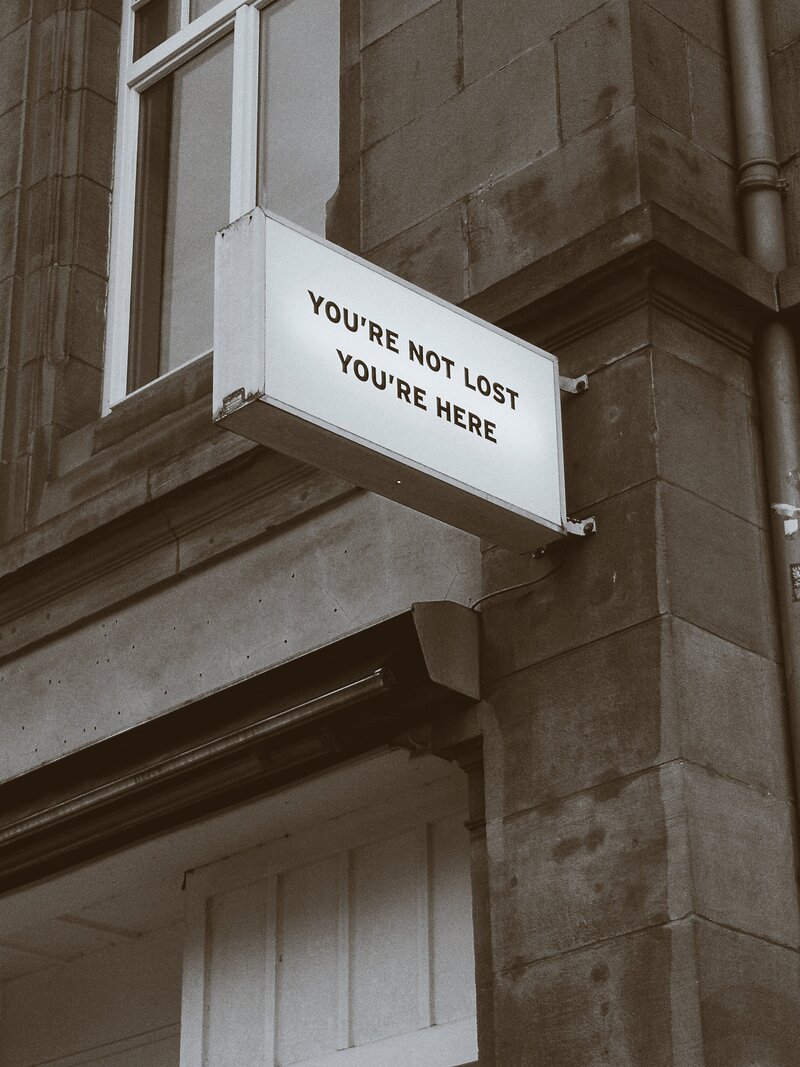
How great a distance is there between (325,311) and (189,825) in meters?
2.77

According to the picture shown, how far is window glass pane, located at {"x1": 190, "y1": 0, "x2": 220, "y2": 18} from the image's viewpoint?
11516mm

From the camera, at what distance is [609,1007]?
6605mm

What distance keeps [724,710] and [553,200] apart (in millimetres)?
2403

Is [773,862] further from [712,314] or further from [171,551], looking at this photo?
[171,551]

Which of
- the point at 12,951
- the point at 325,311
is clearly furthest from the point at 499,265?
the point at 12,951

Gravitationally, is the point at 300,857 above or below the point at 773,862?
above

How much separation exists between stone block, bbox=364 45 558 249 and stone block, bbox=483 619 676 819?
2.38 m

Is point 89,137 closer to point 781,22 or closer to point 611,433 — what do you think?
point 781,22

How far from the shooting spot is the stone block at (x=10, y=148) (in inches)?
444

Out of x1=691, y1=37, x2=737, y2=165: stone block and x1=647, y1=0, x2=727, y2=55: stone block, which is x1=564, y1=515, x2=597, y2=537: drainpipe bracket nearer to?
x1=691, y1=37, x2=737, y2=165: stone block

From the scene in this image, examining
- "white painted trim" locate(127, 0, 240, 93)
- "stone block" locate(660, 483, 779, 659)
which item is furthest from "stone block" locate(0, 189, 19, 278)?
"stone block" locate(660, 483, 779, 659)

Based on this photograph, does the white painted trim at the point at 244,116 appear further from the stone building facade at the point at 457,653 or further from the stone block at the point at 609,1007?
the stone block at the point at 609,1007

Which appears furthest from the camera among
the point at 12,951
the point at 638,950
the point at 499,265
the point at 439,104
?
the point at 12,951

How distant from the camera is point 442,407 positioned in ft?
23.3
